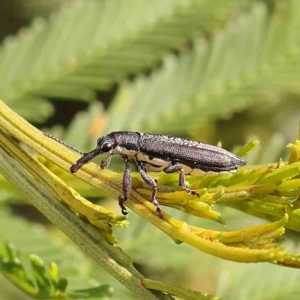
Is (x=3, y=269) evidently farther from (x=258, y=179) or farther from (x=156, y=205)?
(x=258, y=179)

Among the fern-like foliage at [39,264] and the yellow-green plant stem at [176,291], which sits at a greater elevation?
the yellow-green plant stem at [176,291]

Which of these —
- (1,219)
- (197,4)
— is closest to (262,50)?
(197,4)

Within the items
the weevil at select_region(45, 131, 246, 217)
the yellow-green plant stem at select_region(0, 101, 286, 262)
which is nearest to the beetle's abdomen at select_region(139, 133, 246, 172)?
the weevil at select_region(45, 131, 246, 217)

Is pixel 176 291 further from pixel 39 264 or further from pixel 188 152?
pixel 188 152

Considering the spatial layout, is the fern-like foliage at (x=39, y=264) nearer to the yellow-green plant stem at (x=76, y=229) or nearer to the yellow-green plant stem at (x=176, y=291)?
the yellow-green plant stem at (x=76, y=229)

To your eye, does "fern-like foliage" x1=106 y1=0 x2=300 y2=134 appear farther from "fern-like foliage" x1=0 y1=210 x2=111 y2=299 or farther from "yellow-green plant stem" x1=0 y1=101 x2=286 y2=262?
"yellow-green plant stem" x1=0 y1=101 x2=286 y2=262

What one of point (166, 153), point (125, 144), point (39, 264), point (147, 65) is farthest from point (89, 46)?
point (39, 264)

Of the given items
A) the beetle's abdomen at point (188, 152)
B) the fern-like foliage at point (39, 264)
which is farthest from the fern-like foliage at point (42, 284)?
the beetle's abdomen at point (188, 152)
